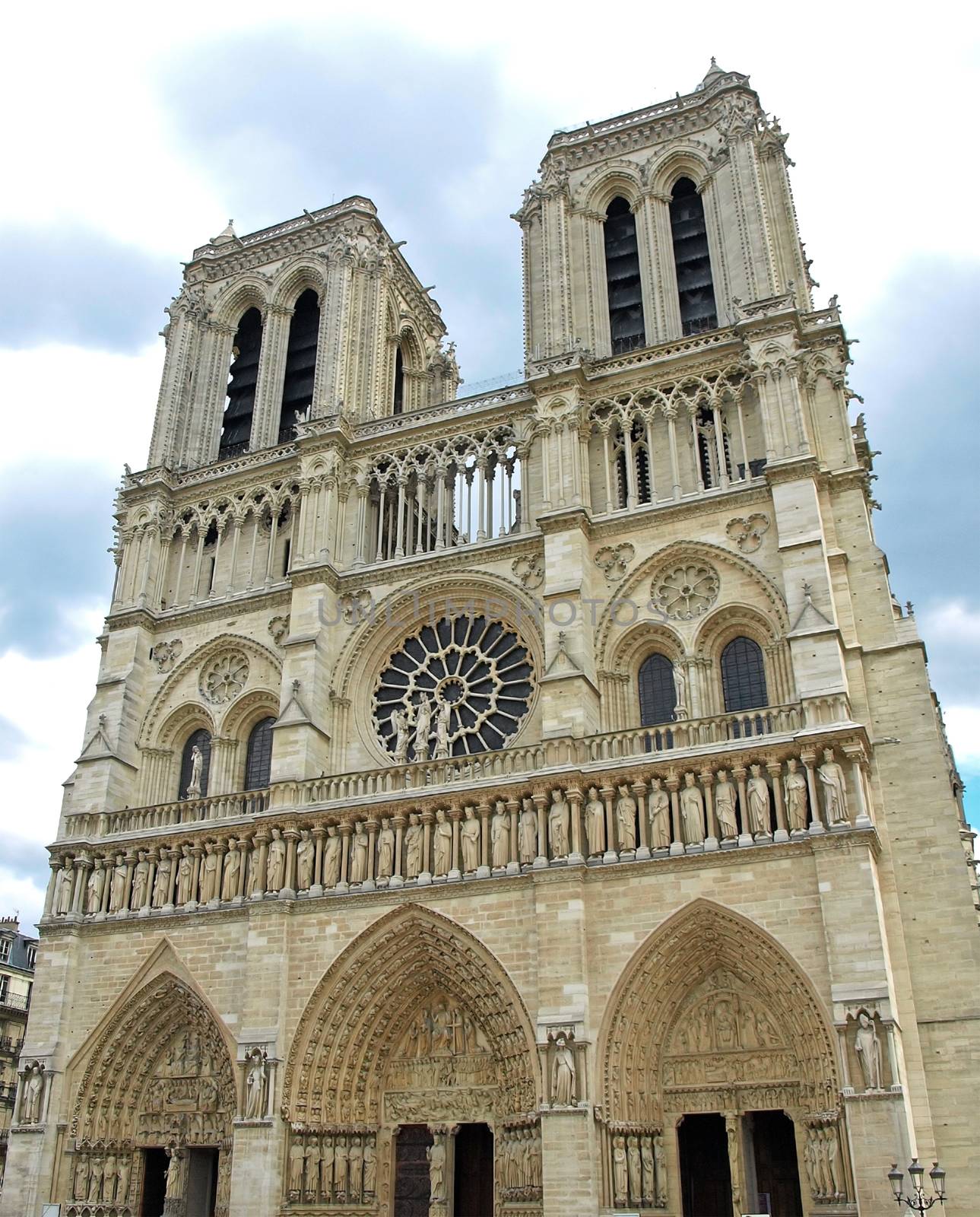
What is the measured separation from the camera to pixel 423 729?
20719 millimetres

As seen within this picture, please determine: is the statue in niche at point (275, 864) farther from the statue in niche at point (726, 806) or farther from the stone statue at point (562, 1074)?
the statue in niche at point (726, 806)

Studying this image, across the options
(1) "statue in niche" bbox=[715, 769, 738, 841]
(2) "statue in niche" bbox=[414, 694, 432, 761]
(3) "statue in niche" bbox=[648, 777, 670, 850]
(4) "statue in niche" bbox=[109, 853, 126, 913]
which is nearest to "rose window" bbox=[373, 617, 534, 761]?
(2) "statue in niche" bbox=[414, 694, 432, 761]

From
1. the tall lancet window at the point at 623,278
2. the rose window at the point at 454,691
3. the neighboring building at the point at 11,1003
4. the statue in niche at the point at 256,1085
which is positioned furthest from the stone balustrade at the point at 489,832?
the neighboring building at the point at 11,1003

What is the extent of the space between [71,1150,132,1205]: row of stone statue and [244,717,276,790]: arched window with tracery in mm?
6817

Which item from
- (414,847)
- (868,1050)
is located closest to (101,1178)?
(414,847)

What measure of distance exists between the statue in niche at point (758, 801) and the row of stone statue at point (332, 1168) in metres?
7.93

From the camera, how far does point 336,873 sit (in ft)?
64.3

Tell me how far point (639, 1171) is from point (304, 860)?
7232 mm

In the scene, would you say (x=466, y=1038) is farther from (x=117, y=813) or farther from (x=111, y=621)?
(x=111, y=621)

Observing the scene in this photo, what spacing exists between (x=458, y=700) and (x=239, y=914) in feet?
17.6

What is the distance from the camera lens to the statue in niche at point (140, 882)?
2112cm

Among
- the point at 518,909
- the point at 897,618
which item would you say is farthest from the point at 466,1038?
the point at 897,618

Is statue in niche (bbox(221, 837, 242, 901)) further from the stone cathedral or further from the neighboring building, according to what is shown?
the neighboring building

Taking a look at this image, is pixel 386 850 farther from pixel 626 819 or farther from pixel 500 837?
pixel 626 819
